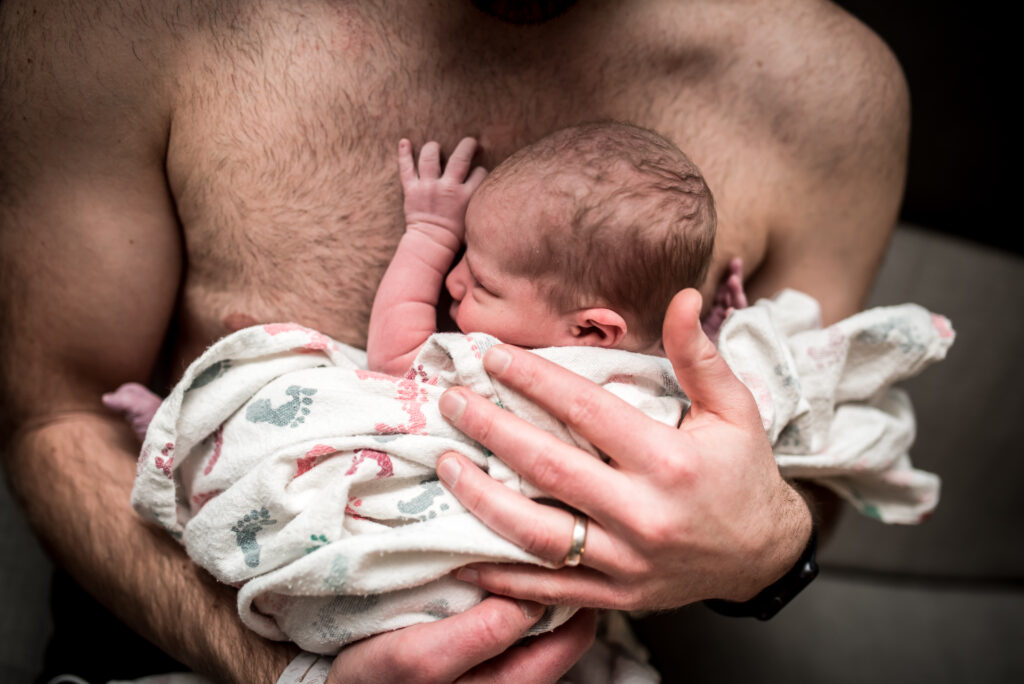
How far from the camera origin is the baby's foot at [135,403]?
88cm

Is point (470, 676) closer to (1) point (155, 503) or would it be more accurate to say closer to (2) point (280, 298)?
(1) point (155, 503)

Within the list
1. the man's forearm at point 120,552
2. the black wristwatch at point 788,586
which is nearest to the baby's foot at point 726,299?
the black wristwatch at point 788,586

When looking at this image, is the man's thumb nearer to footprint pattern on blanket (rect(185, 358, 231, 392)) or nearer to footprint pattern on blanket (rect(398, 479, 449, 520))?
footprint pattern on blanket (rect(398, 479, 449, 520))

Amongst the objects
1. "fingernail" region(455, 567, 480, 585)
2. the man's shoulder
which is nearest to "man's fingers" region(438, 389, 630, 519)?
"fingernail" region(455, 567, 480, 585)

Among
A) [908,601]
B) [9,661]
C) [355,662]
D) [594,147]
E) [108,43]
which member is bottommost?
[908,601]

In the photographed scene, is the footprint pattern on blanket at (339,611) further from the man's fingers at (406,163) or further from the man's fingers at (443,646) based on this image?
the man's fingers at (406,163)

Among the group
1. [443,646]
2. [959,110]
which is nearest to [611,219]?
[443,646]

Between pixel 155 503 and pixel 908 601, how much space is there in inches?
71.0

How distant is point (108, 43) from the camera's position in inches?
32.3

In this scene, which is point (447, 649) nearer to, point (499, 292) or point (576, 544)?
point (576, 544)

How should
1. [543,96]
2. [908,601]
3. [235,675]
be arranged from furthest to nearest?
[908,601] < [543,96] < [235,675]

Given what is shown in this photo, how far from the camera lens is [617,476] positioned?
0.71 meters

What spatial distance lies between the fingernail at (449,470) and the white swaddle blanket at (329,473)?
0.02 metres

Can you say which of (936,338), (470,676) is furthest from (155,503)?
(936,338)
